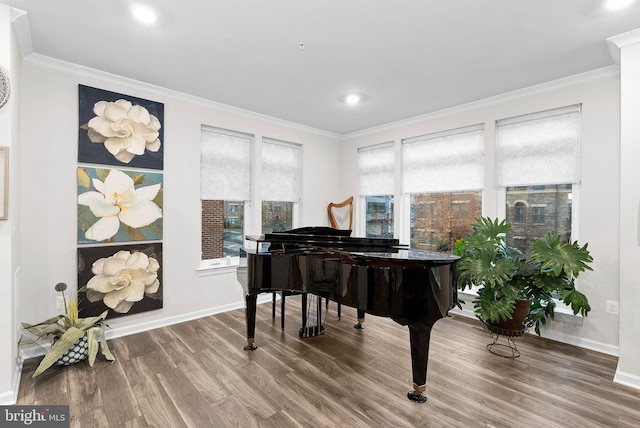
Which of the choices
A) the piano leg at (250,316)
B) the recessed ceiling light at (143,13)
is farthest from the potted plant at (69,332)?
the recessed ceiling light at (143,13)

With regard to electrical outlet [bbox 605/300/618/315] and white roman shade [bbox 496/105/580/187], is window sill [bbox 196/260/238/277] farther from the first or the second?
electrical outlet [bbox 605/300/618/315]

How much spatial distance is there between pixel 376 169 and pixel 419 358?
3.39 metres

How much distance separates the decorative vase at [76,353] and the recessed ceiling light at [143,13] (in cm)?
265

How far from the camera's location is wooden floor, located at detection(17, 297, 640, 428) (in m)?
1.97

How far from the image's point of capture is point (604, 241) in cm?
292

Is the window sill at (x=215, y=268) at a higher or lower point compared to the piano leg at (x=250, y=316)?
higher

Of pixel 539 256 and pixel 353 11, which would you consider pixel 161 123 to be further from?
pixel 539 256

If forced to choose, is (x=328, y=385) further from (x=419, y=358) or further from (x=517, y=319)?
(x=517, y=319)

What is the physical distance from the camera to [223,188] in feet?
13.4

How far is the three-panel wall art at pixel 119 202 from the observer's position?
3.00m

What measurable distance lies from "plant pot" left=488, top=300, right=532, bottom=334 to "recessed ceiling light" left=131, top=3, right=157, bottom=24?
3.77 metres

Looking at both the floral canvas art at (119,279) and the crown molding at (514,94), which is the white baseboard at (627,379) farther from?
the floral canvas art at (119,279)

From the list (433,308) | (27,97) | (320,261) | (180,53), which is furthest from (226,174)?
(433,308)

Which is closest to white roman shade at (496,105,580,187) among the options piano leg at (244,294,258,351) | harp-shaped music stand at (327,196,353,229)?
harp-shaped music stand at (327,196,353,229)
